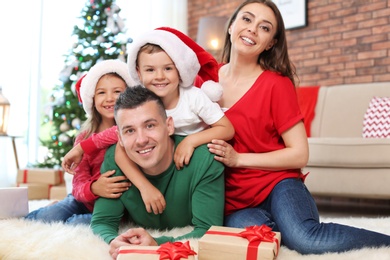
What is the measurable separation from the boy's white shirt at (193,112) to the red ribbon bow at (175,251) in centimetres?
54

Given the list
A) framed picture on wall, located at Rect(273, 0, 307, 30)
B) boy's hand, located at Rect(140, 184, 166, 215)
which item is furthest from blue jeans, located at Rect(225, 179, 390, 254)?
framed picture on wall, located at Rect(273, 0, 307, 30)

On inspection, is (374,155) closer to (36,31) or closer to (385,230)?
Answer: (385,230)

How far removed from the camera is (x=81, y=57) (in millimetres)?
4180

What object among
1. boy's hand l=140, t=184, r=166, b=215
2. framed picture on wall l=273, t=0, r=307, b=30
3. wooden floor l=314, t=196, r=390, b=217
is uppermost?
framed picture on wall l=273, t=0, r=307, b=30

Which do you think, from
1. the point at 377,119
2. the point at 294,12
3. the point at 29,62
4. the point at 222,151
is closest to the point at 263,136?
the point at 222,151

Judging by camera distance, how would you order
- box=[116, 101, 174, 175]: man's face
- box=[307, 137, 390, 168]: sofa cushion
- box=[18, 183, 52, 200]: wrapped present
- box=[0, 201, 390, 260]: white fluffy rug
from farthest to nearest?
box=[18, 183, 52, 200]: wrapped present → box=[307, 137, 390, 168]: sofa cushion → box=[116, 101, 174, 175]: man's face → box=[0, 201, 390, 260]: white fluffy rug

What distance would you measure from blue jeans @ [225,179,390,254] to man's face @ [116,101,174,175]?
1.32 ft

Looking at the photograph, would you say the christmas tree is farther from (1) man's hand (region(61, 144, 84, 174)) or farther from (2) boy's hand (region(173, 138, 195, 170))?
(2) boy's hand (region(173, 138, 195, 170))

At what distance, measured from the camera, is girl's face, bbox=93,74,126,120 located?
2.10 m

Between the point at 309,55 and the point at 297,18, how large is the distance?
40cm

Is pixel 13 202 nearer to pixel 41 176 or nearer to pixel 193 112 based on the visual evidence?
pixel 193 112

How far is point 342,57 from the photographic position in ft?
15.7

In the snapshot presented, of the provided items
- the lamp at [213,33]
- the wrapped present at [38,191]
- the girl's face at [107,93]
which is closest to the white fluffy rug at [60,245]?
the girl's face at [107,93]

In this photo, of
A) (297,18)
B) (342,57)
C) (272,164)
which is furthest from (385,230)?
(297,18)
